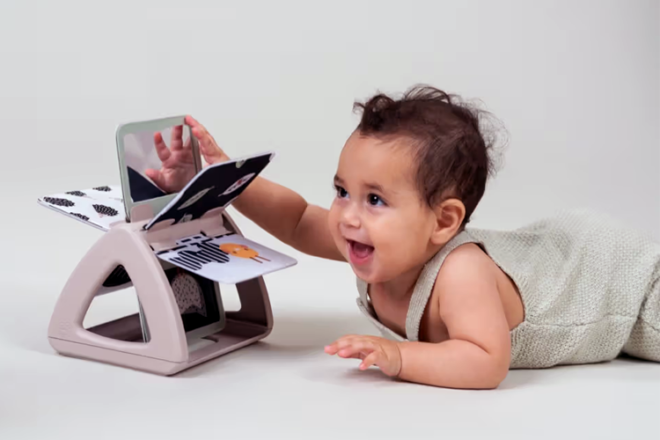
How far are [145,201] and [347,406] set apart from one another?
50 centimetres

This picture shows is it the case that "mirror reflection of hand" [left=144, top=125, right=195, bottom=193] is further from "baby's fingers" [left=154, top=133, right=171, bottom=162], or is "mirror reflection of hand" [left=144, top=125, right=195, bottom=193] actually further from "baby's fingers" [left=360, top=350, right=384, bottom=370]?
"baby's fingers" [left=360, top=350, right=384, bottom=370]

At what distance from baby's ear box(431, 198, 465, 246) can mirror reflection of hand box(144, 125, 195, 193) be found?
1.54ft

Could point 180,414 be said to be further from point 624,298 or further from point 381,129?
point 624,298

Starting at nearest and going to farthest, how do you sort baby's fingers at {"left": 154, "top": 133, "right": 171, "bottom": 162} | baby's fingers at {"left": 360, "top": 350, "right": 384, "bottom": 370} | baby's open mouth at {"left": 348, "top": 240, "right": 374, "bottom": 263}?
1. baby's fingers at {"left": 360, "top": 350, "right": 384, "bottom": 370}
2. baby's open mouth at {"left": 348, "top": 240, "right": 374, "bottom": 263}
3. baby's fingers at {"left": 154, "top": 133, "right": 171, "bottom": 162}

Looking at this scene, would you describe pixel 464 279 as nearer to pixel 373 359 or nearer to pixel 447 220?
pixel 447 220

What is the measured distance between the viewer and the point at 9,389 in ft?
5.53

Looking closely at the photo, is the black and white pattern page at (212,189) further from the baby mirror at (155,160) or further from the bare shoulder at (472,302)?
the bare shoulder at (472,302)

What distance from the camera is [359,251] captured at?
175 centimetres

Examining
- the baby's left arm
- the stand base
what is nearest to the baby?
the baby's left arm

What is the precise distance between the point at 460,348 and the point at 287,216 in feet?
1.64

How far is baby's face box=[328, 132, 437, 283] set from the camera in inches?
66.7

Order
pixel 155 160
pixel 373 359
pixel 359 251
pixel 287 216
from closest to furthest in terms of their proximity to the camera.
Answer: pixel 373 359 < pixel 359 251 < pixel 155 160 < pixel 287 216

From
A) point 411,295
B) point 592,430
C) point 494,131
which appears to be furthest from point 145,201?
point 592,430

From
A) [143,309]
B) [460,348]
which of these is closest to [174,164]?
[143,309]
